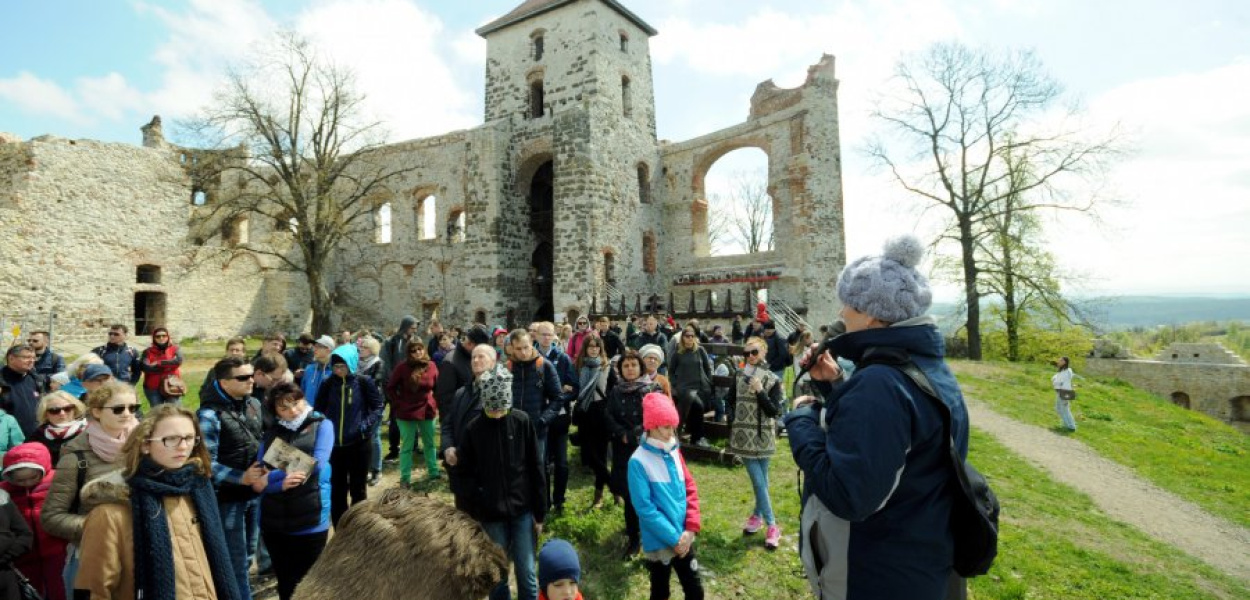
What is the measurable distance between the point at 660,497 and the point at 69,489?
324cm

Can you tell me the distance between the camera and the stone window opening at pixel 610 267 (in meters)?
19.6

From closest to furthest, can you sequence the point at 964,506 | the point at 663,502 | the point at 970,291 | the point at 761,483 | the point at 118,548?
the point at 964,506 < the point at 118,548 < the point at 663,502 < the point at 761,483 < the point at 970,291

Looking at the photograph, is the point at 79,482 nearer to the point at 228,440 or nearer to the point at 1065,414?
the point at 228,440

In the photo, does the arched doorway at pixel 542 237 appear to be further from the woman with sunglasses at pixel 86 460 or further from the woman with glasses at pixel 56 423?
the woman with sunglasses at pixel 86 460

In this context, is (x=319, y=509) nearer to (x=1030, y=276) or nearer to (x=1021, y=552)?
(x=1021, y=552)

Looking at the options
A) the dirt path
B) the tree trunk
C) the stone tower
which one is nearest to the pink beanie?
the dirt path

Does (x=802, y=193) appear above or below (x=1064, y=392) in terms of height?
above

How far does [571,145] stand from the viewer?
18.9 m

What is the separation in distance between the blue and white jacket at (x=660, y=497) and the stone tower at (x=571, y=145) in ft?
49.2

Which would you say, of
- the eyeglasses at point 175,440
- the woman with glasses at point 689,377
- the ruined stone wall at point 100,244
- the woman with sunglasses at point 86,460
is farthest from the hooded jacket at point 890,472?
the ruined stone wall at point 100,244

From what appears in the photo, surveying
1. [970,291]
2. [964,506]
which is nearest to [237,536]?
[964,506]

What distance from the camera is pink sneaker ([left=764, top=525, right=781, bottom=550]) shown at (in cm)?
509

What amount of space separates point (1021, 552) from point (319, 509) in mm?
6022

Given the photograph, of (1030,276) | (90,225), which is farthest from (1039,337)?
(90,225)
